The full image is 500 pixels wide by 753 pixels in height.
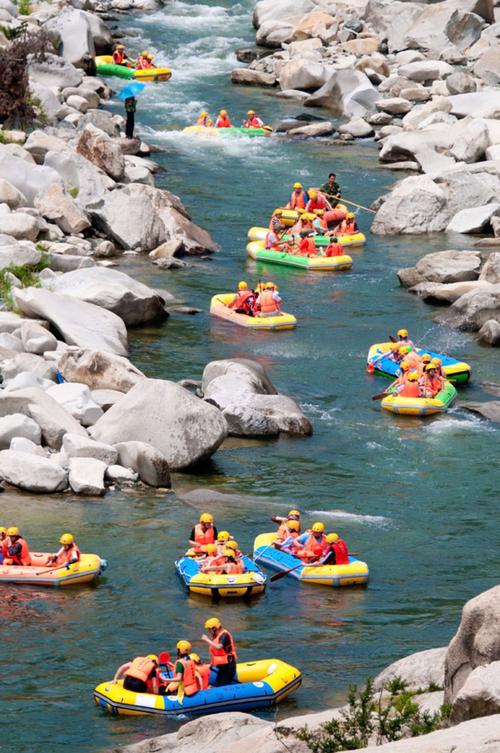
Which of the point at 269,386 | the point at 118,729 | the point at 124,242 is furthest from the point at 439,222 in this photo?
the point at 118,729

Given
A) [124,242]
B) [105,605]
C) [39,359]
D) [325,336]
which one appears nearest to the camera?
[105,605]

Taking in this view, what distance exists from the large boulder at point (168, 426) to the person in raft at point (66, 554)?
4.43 metres

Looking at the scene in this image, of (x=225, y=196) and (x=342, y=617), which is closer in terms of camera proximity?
(x=342, y=617)

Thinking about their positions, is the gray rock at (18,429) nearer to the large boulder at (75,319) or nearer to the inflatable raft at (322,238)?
the large boulder at (75,319)

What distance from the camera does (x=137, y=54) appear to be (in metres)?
55.6

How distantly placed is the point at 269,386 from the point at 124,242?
10.0 m

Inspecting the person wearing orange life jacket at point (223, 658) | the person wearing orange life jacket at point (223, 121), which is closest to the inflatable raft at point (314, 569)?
the person wearing orange life jacket at point (223, 658)

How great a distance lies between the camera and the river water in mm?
18188

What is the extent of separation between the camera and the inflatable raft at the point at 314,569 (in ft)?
68.3

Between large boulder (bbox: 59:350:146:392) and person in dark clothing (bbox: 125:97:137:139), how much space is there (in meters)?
17.9

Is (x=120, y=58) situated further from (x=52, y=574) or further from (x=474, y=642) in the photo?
(x=474, y=642)

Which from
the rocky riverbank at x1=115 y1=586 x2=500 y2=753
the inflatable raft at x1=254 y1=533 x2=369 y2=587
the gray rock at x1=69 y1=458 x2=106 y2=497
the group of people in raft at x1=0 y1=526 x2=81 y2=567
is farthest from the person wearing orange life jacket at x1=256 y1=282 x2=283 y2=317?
the rocky riverbank at x1=115 y1=586 x2=500 y2=753

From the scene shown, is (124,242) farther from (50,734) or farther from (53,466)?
(50,734)

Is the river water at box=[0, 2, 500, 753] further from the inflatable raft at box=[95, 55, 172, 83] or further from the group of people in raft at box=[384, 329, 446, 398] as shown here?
the inflatable raft at box=[95, 55, 172, 83]
